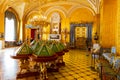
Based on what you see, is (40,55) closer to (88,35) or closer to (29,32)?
(88,35)

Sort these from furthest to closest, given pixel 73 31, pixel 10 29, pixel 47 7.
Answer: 1. pixel 47 7
2. pixel 10 29
3. pixel 73 31

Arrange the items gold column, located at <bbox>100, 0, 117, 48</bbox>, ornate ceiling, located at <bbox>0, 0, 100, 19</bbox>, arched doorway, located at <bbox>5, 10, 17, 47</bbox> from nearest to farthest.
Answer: gold column, located at <bbox>100, 0, 117, 48</bbox> → ornate ceiling, located at <bbox>0, 0, 100, 19</bbox> → arched doorway, located at <bbox>5, 10, 17, 47</bbox>

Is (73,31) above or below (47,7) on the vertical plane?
below

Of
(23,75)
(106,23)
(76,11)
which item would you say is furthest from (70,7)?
(23,75)

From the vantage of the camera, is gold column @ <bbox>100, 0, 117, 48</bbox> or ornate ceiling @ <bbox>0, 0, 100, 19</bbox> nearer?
gold column @ <bbox>100, 0, 117, 48</bbox>

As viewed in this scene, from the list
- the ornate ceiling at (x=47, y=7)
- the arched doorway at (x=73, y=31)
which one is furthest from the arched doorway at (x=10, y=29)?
the arched doorway at (x=73, y=31)

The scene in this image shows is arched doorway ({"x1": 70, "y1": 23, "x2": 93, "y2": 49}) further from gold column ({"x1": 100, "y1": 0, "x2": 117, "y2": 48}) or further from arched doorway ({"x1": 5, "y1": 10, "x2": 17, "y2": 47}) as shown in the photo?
gold column ({"x1": 100, "y1": 0, "x2": 117, "y2": 48})

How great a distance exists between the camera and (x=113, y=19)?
7.53m

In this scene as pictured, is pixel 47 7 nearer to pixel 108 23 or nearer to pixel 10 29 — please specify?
pixel 10 29

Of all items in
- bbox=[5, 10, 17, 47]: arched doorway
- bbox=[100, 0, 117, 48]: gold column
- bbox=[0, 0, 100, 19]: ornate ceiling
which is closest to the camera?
bbox=[100, 0, 117, 48]: gold column

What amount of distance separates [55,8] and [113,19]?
30.8 ft

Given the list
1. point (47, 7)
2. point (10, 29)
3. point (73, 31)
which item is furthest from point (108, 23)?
point (10, 29)

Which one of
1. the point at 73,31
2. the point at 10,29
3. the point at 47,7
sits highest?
the point at 47,7

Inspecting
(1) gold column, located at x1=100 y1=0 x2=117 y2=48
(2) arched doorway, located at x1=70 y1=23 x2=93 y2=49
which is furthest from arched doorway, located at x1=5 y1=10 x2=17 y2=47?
(1) gold column, located at x1=100 y1=0 x2=117 y2=48
